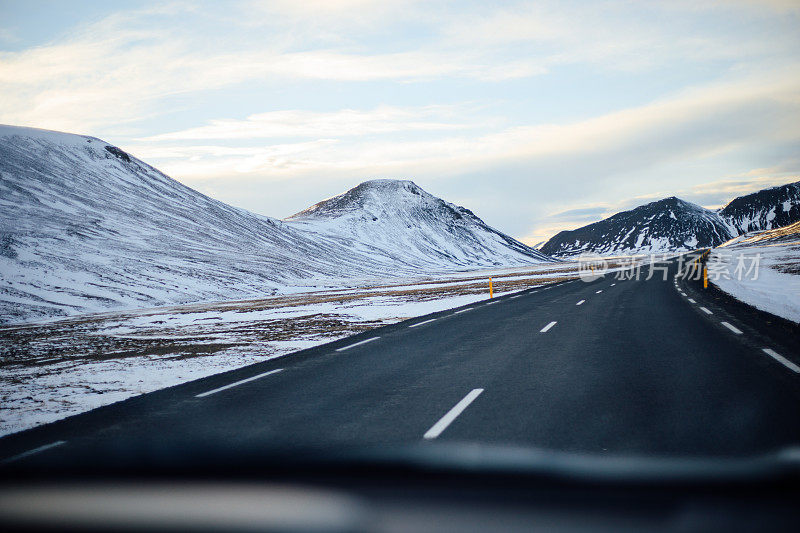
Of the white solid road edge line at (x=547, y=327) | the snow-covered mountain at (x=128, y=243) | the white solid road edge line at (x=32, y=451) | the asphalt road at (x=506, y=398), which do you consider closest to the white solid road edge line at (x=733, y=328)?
the asphalt road at (x=506, y=398)

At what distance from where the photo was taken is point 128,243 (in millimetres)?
72750

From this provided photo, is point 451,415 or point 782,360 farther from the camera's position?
point 782,360

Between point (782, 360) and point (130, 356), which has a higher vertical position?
point (130, 356)

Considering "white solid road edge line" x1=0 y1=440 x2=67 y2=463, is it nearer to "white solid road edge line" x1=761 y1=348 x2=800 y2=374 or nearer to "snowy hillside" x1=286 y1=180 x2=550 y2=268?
"white solid road edge line" x1=761 y1=348 x2=800 y2=374

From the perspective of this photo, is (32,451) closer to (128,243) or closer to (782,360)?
(782,360)

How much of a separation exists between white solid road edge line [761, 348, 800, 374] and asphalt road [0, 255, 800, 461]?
0.03 meters

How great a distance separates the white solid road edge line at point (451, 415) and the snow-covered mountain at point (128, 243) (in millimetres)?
36772

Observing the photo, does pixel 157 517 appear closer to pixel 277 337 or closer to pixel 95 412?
pixel 95 412

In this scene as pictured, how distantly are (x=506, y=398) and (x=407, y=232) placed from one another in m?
169

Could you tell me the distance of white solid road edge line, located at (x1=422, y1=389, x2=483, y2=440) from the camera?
207 inches

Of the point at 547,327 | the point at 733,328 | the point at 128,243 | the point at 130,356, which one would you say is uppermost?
the point at 128,243

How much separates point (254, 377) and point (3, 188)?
87.3 metres

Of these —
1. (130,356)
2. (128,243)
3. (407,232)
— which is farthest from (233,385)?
(407,232)

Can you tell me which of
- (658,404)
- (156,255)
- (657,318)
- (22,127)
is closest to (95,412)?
(658,404)
